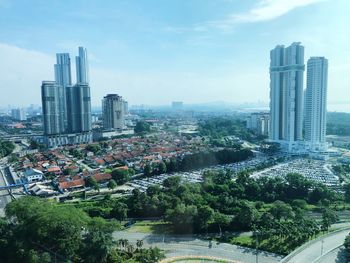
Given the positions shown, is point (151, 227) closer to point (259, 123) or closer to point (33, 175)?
point (33, 175)

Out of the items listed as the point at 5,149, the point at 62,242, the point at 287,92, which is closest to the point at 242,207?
the point at 62,242

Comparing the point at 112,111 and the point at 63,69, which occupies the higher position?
the point at 63,69

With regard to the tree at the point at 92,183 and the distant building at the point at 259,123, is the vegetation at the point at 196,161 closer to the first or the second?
the tree at the point at 92,183

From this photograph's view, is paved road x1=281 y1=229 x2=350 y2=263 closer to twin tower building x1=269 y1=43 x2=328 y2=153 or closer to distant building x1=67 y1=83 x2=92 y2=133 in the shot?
twin tower building x1=269 y1=43 x2=328 y2=153

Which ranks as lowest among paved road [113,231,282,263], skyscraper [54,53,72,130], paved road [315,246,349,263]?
paved road [113,231,282,263]

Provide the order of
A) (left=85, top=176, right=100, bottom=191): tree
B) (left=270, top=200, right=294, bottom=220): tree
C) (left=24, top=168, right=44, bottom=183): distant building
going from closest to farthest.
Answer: (left=270, top=200, right=294, bottom=220): tree < (left=85, top=176, right=100, bottom=191): tree < (left=24, top=168, right=44, bottom=183): distant building

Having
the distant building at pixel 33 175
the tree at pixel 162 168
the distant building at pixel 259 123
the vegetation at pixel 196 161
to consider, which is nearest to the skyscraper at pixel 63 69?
the distant building at pixel 259 123

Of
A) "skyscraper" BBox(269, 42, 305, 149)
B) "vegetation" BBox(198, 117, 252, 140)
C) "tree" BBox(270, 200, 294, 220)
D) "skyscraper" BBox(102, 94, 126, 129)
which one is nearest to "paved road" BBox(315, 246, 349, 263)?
"tree" BBox(270, 200, 294, 220)
